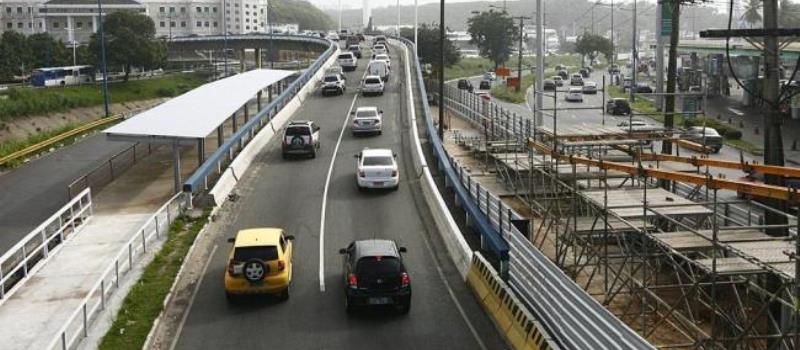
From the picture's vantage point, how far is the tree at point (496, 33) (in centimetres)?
13862

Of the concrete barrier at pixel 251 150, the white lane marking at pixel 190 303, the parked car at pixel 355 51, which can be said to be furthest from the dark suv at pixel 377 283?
the parked car at pixel 355 51

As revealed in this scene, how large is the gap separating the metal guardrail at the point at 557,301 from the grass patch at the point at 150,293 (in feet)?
26.0

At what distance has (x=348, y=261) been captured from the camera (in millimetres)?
20391

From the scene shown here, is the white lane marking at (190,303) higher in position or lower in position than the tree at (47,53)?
lower

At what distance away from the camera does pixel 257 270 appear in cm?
1998

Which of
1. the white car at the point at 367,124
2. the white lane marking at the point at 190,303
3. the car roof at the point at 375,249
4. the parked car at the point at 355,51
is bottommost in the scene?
the white lane marking at the point at 190,303

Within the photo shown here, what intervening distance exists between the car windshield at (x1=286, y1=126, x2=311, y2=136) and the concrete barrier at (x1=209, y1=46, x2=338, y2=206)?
6.06 ft

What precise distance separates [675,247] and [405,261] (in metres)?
9.83

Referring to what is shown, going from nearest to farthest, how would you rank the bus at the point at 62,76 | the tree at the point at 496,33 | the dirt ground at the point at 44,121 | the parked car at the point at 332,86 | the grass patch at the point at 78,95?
the parked car at the point at 332,86 → the dirt ground at the point at 44,121 → the grass patch at the point at 78,95 → the bus at the point at 62,76 → the tree at the point at 496,33

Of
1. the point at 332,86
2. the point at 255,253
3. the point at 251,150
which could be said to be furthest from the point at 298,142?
the point at 332,86

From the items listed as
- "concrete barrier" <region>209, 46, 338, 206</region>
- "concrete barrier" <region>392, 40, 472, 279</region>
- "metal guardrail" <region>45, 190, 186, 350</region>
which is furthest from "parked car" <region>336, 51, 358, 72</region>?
"metal guardrail" <region>45, 190, 186, 350</region>

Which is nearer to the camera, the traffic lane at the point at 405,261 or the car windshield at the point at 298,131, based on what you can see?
the traffic lane at the point at 405,261

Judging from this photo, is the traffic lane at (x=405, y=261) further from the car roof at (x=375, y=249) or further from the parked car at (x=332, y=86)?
the parked car at (x=332, y=86)

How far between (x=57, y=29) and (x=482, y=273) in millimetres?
171696
